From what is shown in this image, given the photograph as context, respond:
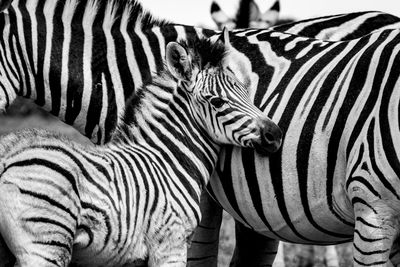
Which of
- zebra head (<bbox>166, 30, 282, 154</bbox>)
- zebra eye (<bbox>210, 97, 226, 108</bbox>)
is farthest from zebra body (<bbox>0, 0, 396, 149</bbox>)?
zebra eye (<bbox>210, 97, 226, 108</bbox>)

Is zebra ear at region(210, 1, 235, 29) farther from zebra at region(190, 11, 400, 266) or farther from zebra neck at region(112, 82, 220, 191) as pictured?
zebra neck at region(112, 82, 220, 191)

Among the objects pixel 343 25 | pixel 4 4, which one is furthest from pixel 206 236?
pixel 4 4

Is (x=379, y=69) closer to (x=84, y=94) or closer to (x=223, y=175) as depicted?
(x=223, y=175)

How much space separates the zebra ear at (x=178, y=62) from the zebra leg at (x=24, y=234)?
1.66 meters

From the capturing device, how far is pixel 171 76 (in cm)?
734

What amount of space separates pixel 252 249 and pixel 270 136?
1.78 metres

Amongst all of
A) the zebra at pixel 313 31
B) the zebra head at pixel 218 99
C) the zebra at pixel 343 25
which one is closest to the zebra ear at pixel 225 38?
the zebra head at pixel 218 99

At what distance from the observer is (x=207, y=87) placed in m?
7.20

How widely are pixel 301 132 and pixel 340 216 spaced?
61 cm

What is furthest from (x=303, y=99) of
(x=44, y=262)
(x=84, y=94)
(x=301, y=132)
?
(x=44, y=262)

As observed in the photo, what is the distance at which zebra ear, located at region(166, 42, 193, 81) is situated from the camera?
725 cm

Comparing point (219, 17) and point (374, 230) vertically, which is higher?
point (219, 17)

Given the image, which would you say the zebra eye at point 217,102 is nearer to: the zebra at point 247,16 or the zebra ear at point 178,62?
the zebra ear at point 178,62

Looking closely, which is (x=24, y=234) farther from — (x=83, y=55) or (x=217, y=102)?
(x=83, y=55)
